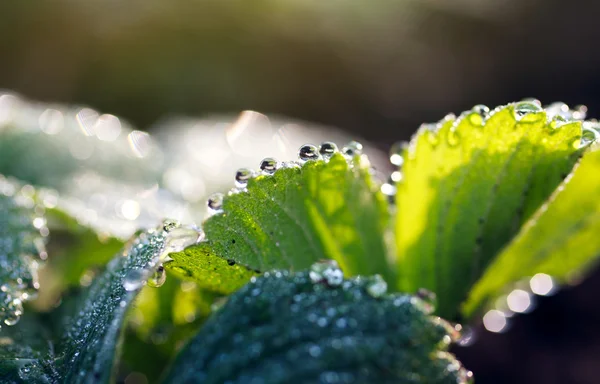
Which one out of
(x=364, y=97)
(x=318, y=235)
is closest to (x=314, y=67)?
(x=364, y=97)

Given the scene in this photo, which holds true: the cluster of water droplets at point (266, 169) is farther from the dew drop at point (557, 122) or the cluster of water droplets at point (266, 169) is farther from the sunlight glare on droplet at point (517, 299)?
the sunlight glare on droplet at point (517, 299)

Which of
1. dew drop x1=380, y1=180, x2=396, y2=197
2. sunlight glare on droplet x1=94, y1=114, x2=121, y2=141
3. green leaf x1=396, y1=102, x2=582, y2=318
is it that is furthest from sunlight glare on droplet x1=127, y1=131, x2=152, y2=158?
green leaf x1=396, y1=102, x2=582, y2=318

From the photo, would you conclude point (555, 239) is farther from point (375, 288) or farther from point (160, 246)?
point (160, 246)

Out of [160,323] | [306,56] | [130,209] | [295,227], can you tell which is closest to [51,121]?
[130,209]

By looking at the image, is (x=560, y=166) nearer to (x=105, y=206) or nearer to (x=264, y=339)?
(x=264, y=339)

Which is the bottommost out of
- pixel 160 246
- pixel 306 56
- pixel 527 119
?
pixel 160 246

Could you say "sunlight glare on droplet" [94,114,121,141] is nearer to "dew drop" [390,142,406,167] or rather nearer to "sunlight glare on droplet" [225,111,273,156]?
"sunlight glare on droplet" [225,111,273,156]

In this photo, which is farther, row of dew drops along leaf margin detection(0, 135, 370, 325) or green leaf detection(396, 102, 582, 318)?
green leaf detection(396, 102, 582, 318)
